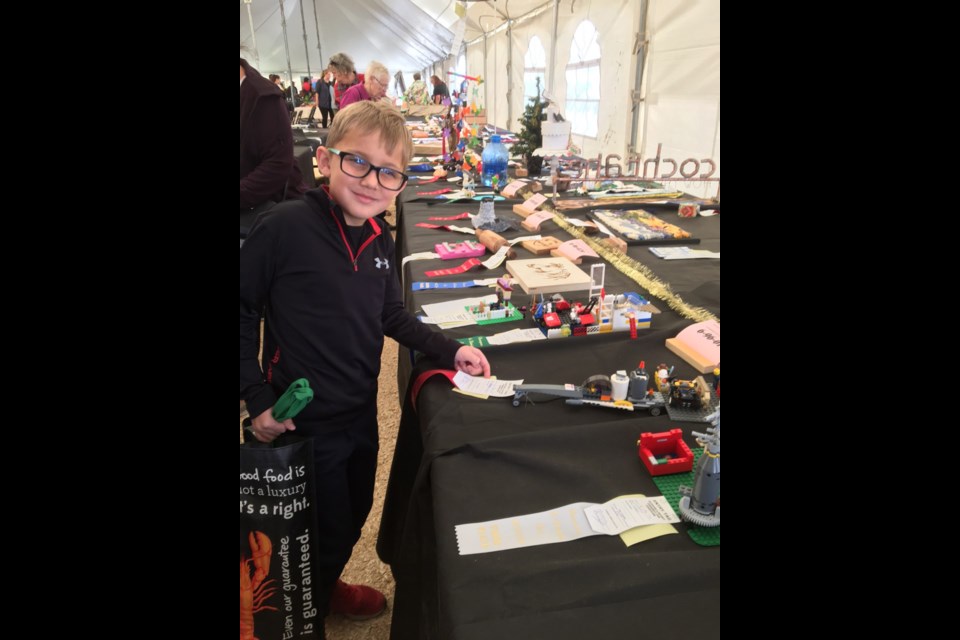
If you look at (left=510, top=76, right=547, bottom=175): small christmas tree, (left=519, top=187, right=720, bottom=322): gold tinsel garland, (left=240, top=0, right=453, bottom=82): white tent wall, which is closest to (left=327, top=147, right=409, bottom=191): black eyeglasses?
(left=519, top=187, right=720, bottom=322): gold tinsel garland

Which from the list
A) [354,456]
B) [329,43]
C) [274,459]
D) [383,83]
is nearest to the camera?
[274,459]

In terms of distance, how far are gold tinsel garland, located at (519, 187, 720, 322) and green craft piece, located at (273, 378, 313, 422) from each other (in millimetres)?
1070

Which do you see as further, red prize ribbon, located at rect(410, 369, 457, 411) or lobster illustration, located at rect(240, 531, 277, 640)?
red prize ribbon, located at rect(410, 369, 457, 411)

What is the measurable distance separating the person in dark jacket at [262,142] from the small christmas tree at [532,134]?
1.84 m

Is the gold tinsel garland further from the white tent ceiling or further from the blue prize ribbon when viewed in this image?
the white tent ceiling

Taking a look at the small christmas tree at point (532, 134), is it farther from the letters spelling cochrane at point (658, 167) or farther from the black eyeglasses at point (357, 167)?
the black eyeglasses at point (357, 167)

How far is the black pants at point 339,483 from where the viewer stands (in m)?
1.31

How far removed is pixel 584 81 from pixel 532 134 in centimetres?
224

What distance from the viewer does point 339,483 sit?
134 centimetres

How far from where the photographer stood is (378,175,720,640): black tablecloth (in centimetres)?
70

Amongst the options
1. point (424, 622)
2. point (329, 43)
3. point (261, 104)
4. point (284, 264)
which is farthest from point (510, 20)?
point (329, 43)
